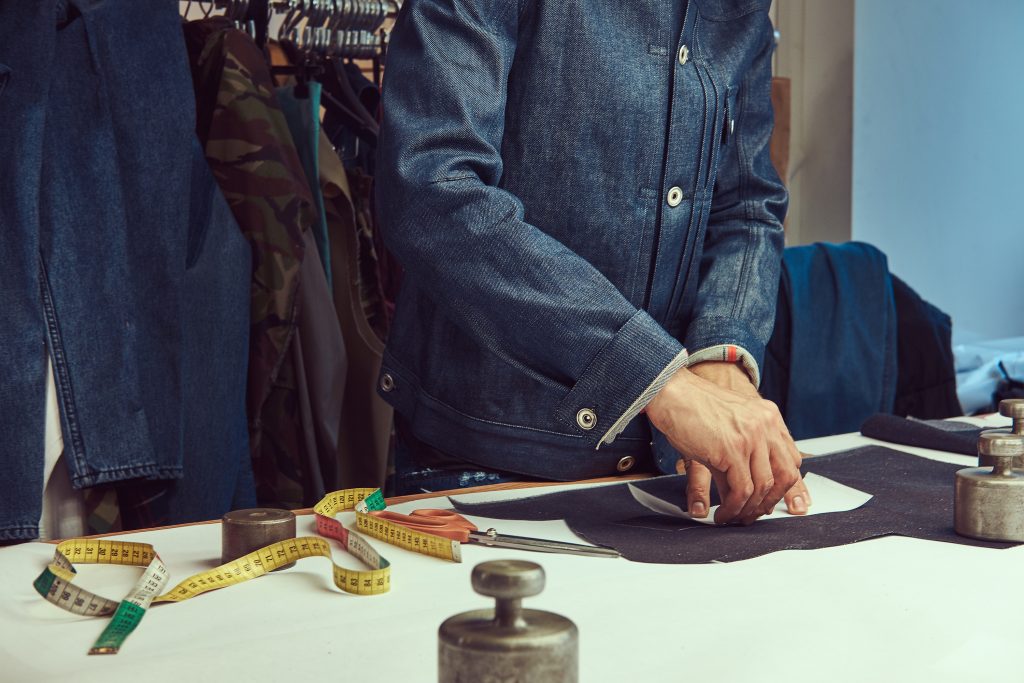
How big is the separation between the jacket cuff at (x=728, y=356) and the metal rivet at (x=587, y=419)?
216 mm

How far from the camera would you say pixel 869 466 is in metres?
1.27

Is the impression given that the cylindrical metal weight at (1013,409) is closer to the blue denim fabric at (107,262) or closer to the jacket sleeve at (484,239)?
the jacket sleeve at (484,239)

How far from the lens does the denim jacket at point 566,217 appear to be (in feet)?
3.47

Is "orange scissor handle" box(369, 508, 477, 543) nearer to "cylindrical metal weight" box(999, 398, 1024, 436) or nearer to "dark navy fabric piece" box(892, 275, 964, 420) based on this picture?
"cylindrical metal weight" box(999, 398, 1024, 436)

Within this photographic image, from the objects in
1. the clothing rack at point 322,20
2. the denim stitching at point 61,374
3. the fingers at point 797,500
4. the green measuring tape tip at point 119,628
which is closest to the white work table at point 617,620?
the green measuring tape tip at point 119,628

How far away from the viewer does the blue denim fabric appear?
Answer: 1387mm

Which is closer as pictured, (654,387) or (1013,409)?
(654,387)

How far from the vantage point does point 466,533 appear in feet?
3.09

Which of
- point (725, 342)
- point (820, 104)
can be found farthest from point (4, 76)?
point (820, 104)

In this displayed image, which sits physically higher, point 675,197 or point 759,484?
point 675,197

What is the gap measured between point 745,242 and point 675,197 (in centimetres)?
18

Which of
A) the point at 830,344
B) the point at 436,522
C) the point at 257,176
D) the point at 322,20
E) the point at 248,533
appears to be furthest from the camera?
the point at 830,344

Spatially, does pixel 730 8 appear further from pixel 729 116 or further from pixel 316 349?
pixel 316 349

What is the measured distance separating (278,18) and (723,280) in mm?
1855
